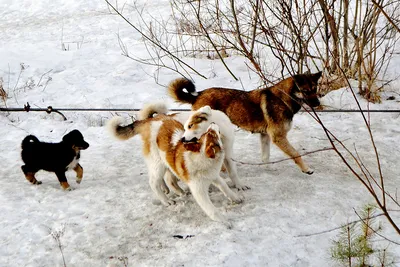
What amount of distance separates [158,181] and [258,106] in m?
1.66

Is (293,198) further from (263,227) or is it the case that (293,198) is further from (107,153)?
(107,153)

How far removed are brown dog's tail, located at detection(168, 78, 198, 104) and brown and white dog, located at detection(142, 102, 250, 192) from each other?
1.46 feet

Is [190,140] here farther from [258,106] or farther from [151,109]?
[258,106]

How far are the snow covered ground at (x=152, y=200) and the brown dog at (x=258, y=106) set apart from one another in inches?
14.0

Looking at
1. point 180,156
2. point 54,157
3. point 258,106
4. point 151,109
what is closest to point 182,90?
point 151,109

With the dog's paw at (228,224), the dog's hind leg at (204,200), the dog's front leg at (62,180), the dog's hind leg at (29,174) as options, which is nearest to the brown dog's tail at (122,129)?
the dog's front leg at (62,180)

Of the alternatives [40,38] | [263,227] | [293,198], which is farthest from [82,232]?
[40,38]

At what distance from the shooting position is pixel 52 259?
3818mm

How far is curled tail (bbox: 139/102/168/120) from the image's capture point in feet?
Result: 16.7

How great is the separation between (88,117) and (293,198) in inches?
170

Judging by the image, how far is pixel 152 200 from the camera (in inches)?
187

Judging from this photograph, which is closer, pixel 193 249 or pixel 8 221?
pixel 193 249

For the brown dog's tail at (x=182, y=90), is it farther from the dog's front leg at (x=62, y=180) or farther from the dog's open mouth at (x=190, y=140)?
the dog's front leg at (x=62, y=180)

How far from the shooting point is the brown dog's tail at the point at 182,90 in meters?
5.47
